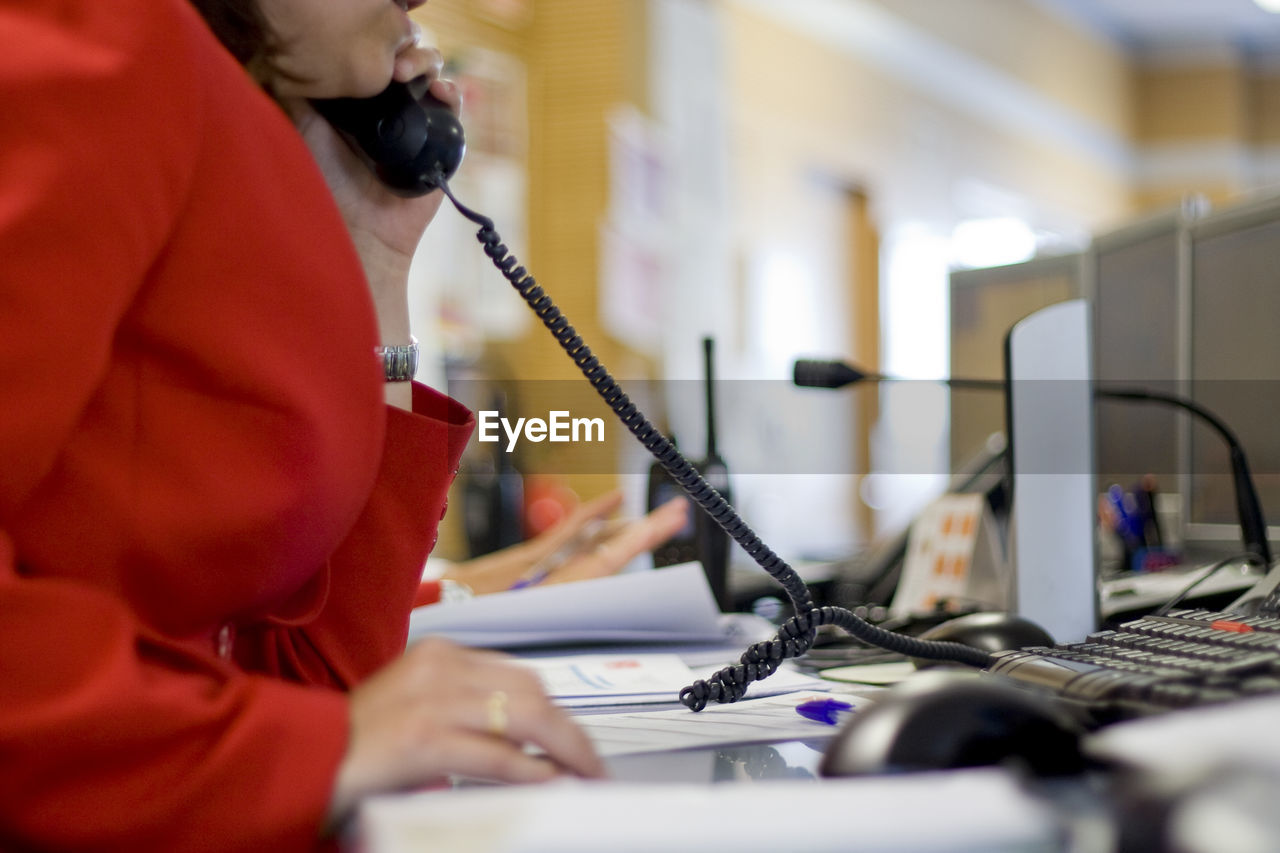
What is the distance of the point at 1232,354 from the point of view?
1.47m

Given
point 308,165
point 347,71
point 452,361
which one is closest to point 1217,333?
point 347,71

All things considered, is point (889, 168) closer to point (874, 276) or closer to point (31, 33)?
point (874, 276)

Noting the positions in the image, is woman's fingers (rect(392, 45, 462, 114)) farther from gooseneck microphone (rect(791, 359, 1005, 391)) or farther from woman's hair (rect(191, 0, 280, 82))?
gooseneck microphone (rect(791, 359, 1005, 391))

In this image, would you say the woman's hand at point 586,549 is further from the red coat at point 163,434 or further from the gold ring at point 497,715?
the gold ring at point 497,715

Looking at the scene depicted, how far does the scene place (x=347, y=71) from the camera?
0.81m

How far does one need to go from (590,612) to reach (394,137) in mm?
442

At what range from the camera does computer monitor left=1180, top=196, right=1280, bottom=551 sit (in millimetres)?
1401

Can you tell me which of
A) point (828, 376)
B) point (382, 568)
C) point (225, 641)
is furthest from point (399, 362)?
point (828, 376)

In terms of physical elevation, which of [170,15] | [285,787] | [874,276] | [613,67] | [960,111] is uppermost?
[960,111]

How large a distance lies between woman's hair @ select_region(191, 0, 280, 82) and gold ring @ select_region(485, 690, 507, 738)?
0.50 m

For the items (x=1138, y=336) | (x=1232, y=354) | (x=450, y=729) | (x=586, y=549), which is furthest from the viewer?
(x=1138, y=336)

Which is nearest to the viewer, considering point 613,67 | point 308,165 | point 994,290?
point 308,165

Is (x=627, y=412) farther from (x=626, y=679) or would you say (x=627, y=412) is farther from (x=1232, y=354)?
(x=1232, y=354)

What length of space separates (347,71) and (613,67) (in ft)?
10.9
